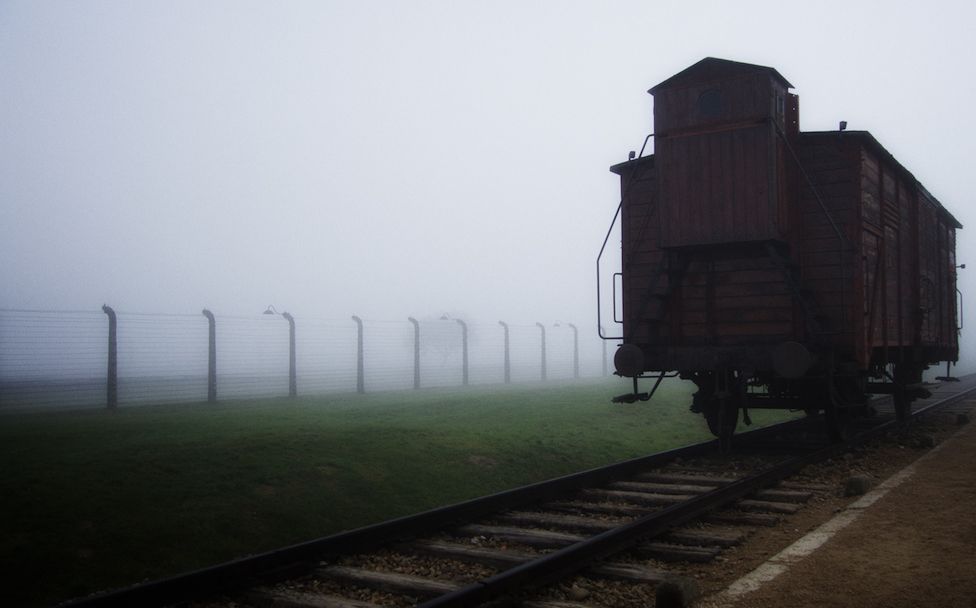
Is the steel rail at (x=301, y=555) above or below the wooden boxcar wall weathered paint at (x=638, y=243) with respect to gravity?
below

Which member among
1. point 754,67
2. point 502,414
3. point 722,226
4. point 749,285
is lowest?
point 502,414

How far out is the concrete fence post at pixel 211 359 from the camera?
16.8 metres

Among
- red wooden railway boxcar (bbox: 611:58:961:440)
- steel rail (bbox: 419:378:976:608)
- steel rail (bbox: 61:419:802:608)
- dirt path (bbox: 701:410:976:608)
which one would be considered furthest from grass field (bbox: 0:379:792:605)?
dirt path (bbox: 701:410:976:608)

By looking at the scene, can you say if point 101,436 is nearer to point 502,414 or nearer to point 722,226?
point 502,414

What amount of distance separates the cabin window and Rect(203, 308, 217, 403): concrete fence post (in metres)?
11.4

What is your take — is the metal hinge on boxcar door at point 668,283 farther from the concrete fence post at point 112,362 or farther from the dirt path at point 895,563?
the concrete fence post at point 112,362

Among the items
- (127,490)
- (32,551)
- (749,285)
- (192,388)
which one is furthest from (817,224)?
(192,388)

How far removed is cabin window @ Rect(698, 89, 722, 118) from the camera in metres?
10.2

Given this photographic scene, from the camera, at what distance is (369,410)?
15.5 metres

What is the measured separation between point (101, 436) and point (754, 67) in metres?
9.54

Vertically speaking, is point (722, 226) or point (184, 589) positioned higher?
point (722, 226)

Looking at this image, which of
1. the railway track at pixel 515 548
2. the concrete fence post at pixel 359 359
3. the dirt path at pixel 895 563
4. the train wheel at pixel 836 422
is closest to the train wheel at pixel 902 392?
the train wheel at pixel 836 422

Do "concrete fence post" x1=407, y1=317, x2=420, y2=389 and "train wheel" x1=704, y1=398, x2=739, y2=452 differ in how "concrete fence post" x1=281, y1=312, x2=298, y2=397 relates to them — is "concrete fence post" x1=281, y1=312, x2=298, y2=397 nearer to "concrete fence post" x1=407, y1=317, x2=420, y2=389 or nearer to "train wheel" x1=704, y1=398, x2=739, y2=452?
"concrete fence post" x1=407, y1=317, x2=420, y2=389

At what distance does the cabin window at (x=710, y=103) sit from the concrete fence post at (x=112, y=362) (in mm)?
11281
